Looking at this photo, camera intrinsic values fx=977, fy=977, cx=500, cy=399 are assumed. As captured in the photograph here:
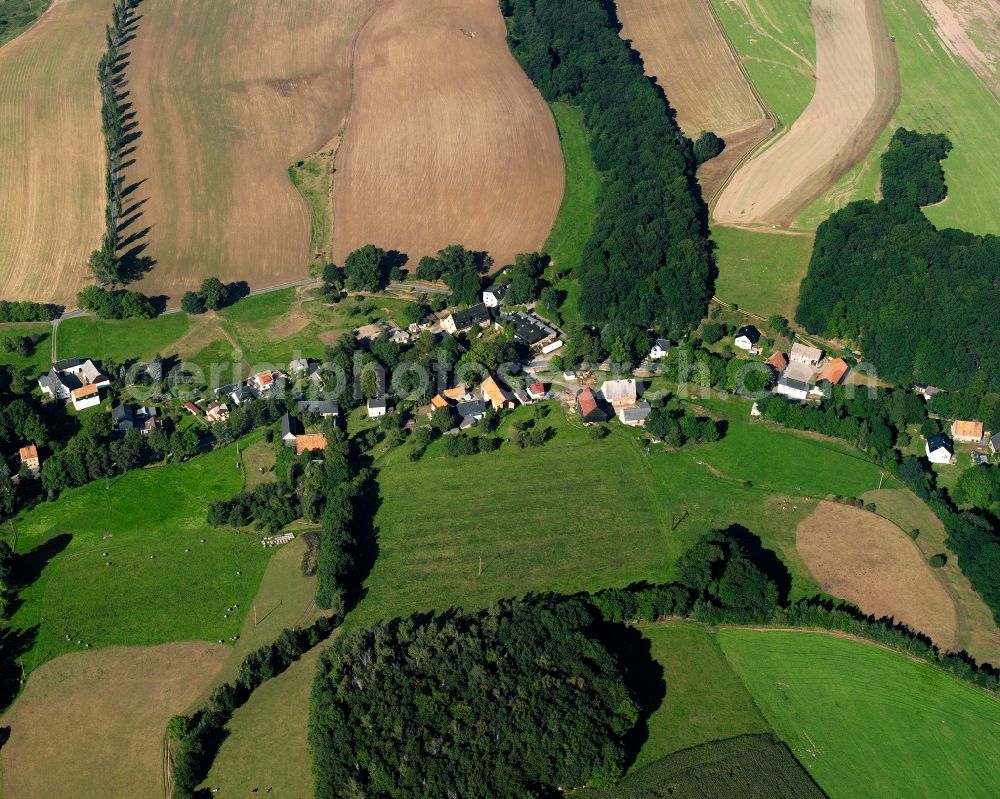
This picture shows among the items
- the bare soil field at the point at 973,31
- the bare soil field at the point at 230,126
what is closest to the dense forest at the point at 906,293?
the bare soil field at the point at 973,31

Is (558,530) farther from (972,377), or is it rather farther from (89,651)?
(972,377)

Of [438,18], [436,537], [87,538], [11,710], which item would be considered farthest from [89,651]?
[438,18]

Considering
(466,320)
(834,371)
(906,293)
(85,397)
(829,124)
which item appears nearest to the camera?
(85,397)

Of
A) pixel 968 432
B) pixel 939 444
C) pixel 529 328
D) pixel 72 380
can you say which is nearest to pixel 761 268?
pixel 529 328

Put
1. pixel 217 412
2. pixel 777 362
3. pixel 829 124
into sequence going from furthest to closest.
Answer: pixel 829 124 → pixel 777 362 → pixel 217 412

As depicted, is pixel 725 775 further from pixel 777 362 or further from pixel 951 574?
pixel 777 362

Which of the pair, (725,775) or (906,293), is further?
(906,293)

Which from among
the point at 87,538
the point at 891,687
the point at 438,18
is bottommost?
the point at 891,687
